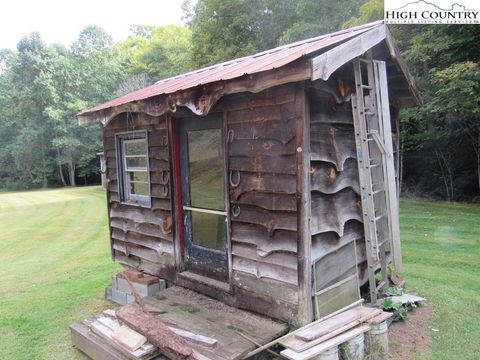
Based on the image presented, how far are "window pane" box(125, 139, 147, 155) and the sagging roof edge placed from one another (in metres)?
0.67

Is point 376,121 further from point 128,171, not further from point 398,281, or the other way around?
point 128,171

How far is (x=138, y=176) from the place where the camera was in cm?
571

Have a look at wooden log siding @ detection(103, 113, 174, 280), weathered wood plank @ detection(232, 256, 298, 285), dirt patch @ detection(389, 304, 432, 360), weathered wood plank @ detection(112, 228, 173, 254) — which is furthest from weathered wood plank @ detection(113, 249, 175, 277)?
dirt patch @ detection(389, 304, 432, 360)

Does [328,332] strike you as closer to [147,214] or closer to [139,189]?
[147,214]

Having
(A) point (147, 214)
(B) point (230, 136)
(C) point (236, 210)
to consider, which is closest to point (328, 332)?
(C) point (236, 210)

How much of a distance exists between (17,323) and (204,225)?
2.98m

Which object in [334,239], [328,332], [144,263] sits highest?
[334,239]

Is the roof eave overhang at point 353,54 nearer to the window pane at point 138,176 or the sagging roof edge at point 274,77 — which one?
the sagging roof edge at point 274,77

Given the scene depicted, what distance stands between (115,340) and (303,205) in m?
2.19

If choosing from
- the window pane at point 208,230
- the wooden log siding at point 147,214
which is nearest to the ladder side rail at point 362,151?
the window pane at point 208,230

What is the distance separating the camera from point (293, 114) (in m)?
3.50

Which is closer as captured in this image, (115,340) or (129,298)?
(115,340)

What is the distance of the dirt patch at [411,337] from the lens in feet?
12.0

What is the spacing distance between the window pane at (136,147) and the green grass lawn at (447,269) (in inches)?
168
